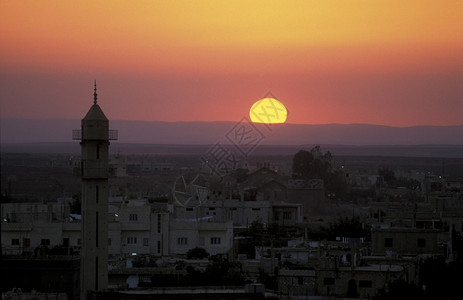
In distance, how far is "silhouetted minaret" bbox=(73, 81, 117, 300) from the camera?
27.0 m

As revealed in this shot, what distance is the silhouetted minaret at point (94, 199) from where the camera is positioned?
1062 inches

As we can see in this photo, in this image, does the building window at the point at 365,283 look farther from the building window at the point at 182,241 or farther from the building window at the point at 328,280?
the building window at the point at 182,241

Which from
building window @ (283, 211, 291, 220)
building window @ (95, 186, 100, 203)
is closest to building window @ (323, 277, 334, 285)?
building window @ (95, 186, 100, 203)

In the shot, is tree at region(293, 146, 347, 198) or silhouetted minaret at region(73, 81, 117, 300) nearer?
silhouetted minaret at region(73, 81, 117, 300)

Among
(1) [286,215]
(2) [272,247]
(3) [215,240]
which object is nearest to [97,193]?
(2) [272,247]

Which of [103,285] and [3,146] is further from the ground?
[3,146]

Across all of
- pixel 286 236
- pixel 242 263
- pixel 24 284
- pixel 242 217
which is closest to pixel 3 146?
pixel 24 284

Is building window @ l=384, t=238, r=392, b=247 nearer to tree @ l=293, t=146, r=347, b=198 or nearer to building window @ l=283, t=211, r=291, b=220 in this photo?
building window @ l=283, t=211, r=291, b=220

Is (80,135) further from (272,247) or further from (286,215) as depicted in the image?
(286,215)

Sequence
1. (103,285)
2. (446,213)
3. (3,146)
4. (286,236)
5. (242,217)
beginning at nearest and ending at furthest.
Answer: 1. (3,146)
2. (103,285)
3. (286,236)
4. (446,213)
5. (242,217)

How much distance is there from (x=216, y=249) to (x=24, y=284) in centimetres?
1176

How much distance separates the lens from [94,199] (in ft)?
89.8

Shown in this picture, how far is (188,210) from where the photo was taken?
55438 millimetres

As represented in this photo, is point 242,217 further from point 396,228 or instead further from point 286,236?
point 396,228
